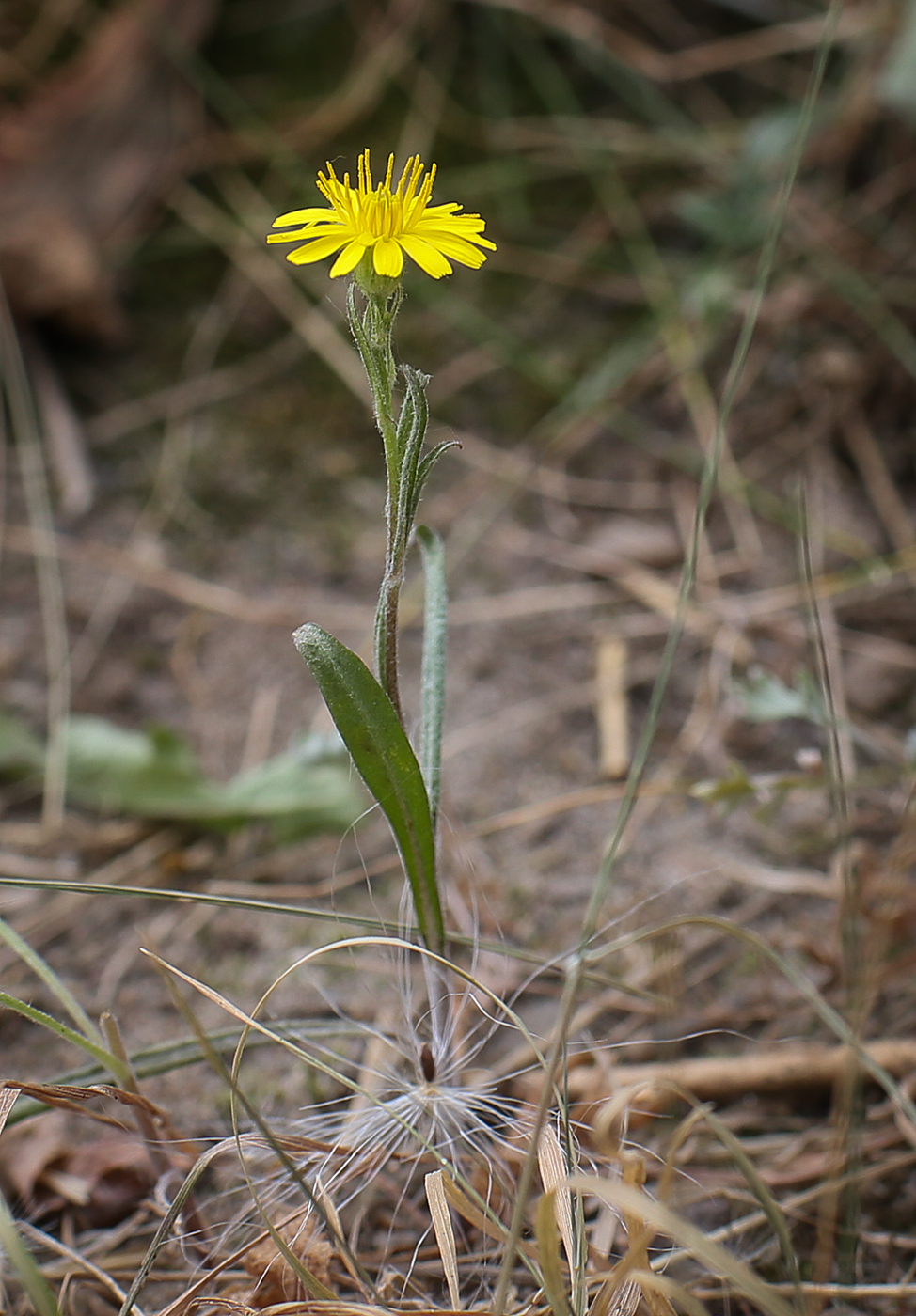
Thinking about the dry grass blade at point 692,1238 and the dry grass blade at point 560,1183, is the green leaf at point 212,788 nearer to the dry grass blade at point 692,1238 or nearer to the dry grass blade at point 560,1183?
the dry grass blade at point 560,1183

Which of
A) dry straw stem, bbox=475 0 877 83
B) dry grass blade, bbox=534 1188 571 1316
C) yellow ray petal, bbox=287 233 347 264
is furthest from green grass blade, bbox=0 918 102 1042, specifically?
dry straw stem, bbox=475 0 877 83

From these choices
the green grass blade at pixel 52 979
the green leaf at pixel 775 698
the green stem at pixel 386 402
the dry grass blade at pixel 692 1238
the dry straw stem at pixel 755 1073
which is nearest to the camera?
the dry grass blade at pixel 692 1238

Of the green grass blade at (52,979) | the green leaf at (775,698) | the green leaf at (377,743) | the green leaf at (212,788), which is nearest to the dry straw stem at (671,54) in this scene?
the green leaf at (775,698)

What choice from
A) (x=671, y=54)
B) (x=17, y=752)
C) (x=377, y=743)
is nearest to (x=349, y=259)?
(x=377, y=743)

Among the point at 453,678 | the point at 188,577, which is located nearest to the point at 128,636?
the point at 188,577

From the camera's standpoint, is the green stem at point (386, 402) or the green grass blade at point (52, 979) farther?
the green grass blade at point (52, 979)

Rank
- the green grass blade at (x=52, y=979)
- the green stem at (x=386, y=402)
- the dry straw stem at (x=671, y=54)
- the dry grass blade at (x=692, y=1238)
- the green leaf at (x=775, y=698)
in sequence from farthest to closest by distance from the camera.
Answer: the dry straw stem at (x=671, y=54)
the green leaf at (x=775, y=698)
the green grass blade at (x=52, y=979)
the green stem at (x=386, y=402)
the dry grass blade at (x=692, y=1238)

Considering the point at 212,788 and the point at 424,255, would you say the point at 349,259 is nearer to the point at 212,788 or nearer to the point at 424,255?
the point at 424,255

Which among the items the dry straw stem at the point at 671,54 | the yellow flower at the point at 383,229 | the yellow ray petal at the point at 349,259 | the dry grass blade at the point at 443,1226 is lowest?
the dry grass blade at the point at 443,1226

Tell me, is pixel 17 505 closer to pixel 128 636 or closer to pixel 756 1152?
pixel 128 636
